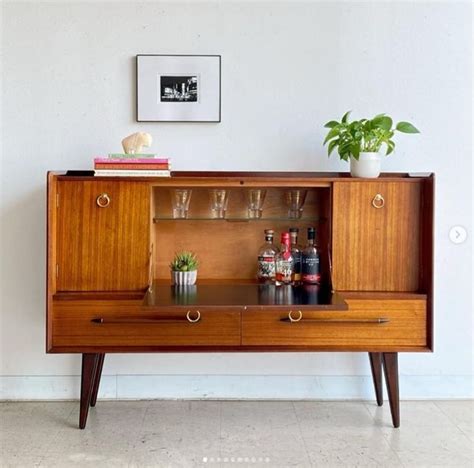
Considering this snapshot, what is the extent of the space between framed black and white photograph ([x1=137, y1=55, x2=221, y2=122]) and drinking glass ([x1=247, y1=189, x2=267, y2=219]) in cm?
45

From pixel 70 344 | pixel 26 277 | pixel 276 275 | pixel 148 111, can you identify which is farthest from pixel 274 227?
pixel 26 277

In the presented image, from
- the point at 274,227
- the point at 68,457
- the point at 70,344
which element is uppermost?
the point at 274,227

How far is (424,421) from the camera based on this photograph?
2.69 meters

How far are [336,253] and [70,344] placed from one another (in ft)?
3.96

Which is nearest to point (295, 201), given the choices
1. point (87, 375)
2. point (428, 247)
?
point (428, 247)

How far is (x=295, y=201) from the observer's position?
2.77 meters

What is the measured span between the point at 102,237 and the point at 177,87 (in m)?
0.87

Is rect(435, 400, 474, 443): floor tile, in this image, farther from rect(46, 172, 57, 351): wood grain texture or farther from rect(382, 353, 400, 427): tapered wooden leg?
rect(46, 172, 57, 351): wood grain texture

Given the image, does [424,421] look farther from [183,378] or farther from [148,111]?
[148,111]

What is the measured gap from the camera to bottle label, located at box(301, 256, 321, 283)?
2648mm

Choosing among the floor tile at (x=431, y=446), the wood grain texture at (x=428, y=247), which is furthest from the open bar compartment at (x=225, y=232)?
the floor tile at (x=431, y=446)

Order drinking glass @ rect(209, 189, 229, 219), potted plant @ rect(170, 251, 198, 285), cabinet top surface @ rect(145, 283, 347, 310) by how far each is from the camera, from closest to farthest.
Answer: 1. cabinet top surface @ rect(145, 283, 347, 310)
2. potted plant @ rect(170, 251, 198, 285)
3. drinking glass @ rect(209, 189, 229, 219)

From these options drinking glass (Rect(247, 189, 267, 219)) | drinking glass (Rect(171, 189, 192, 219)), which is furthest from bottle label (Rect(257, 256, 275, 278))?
drinking glass (Rect(171, 189, 192, 219))

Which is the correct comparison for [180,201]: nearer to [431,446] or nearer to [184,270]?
[184,270]
